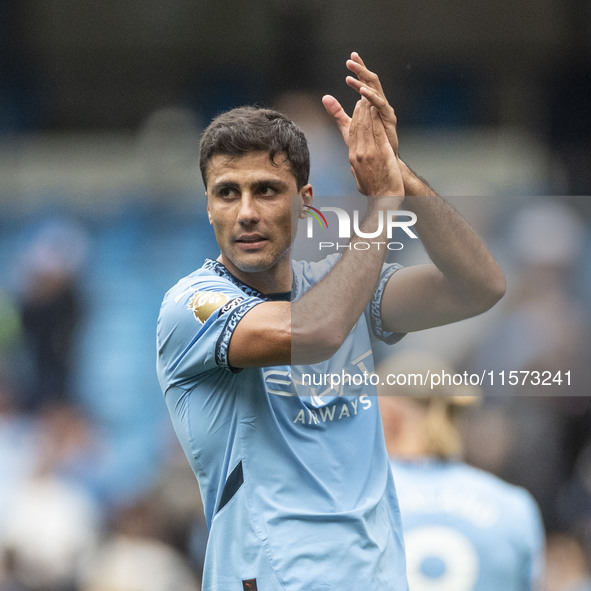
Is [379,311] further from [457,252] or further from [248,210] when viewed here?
[248,210]

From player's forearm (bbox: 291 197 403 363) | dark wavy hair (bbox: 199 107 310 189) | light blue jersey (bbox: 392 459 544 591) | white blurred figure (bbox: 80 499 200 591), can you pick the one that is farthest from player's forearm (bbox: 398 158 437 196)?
white blurred figure (bbox: 80 499 200 591)

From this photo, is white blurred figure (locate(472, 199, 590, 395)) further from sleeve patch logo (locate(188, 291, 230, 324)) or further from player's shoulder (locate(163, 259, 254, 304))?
sleeve patch logo (locate(188, 291, 230, 324))

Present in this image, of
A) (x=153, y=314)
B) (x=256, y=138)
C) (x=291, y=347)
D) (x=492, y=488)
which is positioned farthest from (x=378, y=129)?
(x=153, y=314)

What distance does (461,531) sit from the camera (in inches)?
153

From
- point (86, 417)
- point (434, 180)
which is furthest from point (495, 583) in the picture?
point (434, 180)

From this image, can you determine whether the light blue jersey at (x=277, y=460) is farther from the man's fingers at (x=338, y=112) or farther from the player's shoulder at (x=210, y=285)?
the man's fingers at (x=338, y=112)

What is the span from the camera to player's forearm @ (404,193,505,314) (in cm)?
276

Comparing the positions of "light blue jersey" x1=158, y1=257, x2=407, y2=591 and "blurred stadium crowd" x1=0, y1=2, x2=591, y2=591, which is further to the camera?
"blurred stadium crowd" x1=0, y1=2, x2=591, y2=591

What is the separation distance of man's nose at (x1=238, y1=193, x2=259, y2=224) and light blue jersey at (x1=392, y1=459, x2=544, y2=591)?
1565 mm

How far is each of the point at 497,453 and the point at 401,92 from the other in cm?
408

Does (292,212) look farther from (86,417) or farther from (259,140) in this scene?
(86,417)

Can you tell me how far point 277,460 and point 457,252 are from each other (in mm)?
717

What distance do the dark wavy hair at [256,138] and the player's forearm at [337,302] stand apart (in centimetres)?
39

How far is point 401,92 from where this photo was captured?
880cm
